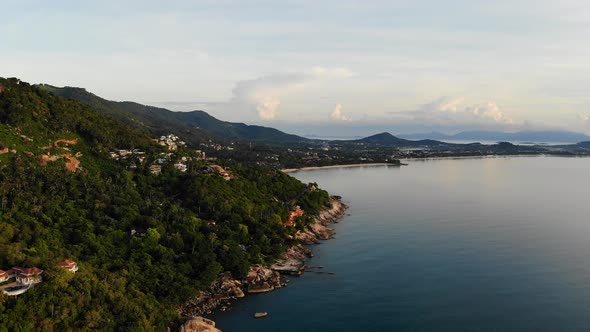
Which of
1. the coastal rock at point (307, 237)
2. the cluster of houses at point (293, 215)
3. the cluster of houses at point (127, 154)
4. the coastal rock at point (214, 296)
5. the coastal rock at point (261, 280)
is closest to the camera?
the coastal rock at point (214, 296)

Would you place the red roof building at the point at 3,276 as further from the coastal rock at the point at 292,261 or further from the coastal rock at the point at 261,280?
the coastal rock at the point at 292,261

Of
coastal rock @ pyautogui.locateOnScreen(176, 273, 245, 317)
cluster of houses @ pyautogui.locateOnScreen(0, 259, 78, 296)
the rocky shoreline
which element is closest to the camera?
cluster of houses @ pyautogui.locateOnScreen(0, 259, 78, 296)

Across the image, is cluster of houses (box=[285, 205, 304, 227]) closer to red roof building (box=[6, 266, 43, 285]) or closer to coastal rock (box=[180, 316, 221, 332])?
coastal rock (box=[180, 316, 221, 332])

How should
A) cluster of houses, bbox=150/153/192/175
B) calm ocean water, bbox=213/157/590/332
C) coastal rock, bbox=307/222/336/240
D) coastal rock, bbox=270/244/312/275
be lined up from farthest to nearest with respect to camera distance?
cluster of houses, bbox=150/153/192/175 → coastal rock, bbox=307/222/336/240 → coastal rock, bbox=270/244/312/275 → calm ocean water, bbox=213/157/590/332

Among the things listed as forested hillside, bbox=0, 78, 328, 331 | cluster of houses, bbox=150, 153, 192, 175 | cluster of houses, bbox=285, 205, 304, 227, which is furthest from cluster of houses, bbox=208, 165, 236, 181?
cluster of houses, bbox=285, 205, 304, 227

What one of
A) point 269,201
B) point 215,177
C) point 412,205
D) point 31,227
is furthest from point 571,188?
point 31,227

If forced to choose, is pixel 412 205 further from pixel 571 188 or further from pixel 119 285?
pixel 119 285

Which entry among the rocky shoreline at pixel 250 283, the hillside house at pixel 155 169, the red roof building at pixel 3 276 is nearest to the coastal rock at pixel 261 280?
the rocky shoreline at pixel 250 283
